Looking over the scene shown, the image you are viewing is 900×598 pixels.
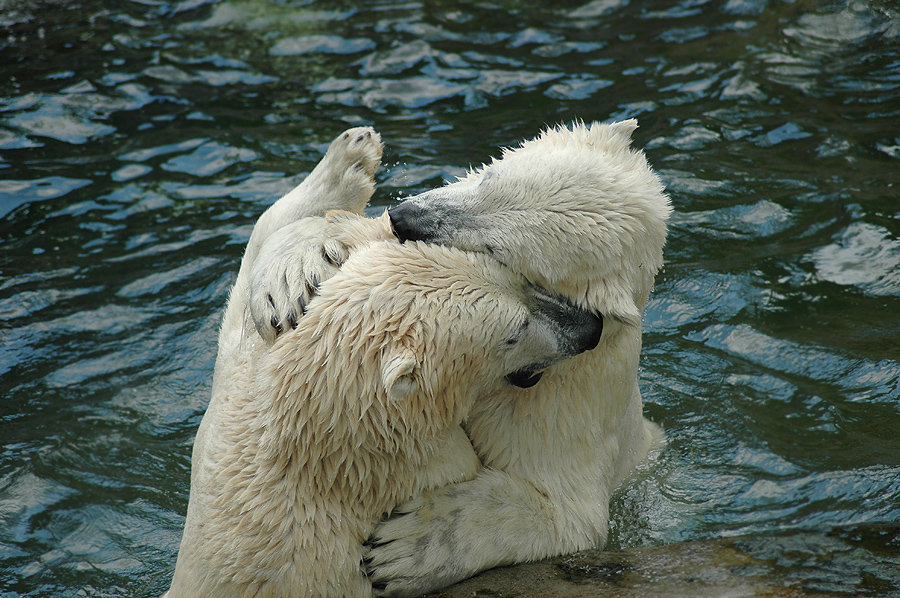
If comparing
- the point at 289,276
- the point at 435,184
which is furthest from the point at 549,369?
the point at 435,184

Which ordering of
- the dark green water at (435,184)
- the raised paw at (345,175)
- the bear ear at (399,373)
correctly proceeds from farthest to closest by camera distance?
the dark green water at (435,184)
the raised paw at (345,175)
the bear ear at (399,373)

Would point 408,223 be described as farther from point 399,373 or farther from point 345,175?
point 345,175

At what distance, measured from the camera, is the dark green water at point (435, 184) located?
429 cm

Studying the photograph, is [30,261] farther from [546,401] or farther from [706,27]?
[706,27]

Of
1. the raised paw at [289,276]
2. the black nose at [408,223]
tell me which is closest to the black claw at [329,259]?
the raised paw at [289,276]

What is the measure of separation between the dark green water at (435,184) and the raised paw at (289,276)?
68.0 inches

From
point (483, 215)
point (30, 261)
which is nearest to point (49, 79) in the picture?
point (30, 261)

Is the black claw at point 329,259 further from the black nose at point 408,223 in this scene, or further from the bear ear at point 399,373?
the bear ear at point 399,373

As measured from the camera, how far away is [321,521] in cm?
285

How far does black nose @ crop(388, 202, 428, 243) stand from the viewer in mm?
3011

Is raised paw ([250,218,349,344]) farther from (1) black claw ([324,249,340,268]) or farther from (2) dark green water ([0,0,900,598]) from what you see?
(2) dark green water ([0,0,900,598])

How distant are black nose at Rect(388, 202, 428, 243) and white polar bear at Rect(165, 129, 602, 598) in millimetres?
48

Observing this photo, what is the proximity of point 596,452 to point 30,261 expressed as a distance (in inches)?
177

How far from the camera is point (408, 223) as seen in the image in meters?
3.01
